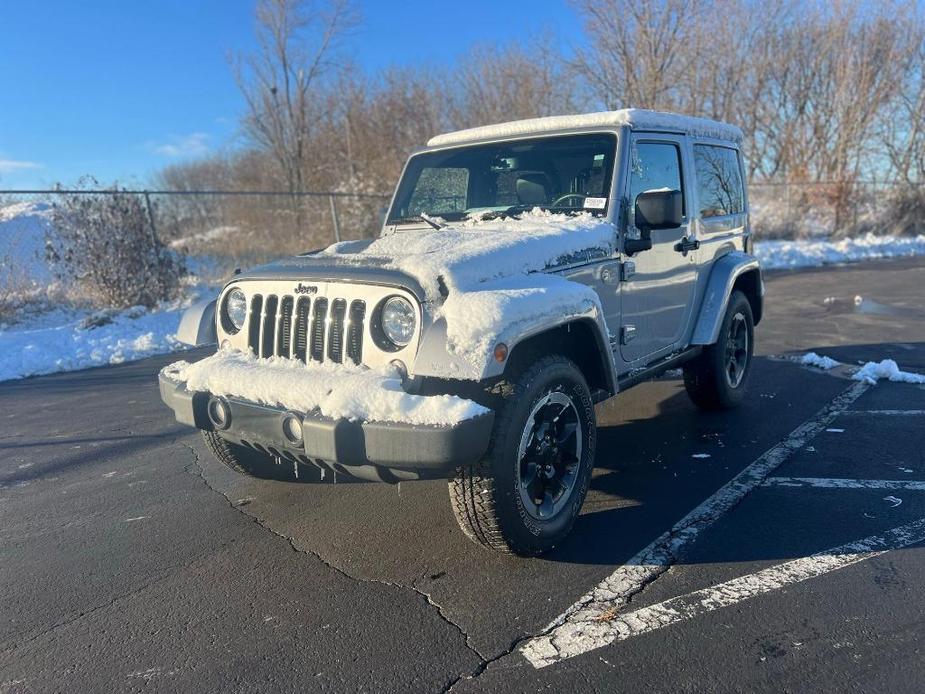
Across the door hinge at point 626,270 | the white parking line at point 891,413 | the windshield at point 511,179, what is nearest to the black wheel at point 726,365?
A: the white parking line at point 891,413

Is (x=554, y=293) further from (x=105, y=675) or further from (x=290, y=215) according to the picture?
(x=290, y=215)

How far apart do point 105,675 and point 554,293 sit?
2.31 m

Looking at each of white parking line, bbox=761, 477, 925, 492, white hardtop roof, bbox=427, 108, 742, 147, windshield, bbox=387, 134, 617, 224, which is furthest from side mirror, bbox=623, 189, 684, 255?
white parking line, bbox=761, 477, 925, 492

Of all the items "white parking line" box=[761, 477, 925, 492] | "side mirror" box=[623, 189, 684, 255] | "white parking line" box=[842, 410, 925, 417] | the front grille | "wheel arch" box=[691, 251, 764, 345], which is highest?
"side mirror" box=[623, 189, 684, 255]

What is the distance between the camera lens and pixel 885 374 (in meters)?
6.21

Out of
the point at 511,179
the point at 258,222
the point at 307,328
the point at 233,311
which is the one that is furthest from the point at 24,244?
the point at 307,328

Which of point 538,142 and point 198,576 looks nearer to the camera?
point 198,576

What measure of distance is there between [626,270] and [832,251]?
16.7 meters

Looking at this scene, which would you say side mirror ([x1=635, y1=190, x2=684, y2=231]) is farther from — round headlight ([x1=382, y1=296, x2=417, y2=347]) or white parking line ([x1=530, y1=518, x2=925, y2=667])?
white parking line ([x1=530, y1=518, x2=925, y2=667])

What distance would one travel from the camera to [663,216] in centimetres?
379

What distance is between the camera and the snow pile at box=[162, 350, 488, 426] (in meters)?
2.66

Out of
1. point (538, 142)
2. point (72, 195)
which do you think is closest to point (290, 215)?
point (72, 195)

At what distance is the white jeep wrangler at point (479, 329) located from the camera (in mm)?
2738

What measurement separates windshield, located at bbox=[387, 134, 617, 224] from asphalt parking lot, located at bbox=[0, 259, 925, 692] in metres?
1.70
